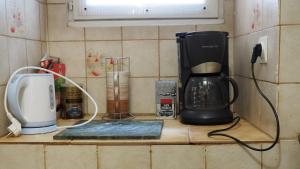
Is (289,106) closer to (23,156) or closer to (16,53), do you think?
(23,156)

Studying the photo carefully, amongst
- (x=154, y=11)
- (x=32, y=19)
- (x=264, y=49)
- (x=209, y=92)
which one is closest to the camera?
(x=264, y=49)

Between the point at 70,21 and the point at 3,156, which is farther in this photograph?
the point at 70,21

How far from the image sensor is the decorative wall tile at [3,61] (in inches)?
44.9

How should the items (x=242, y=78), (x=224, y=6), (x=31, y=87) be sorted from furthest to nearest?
(x=224, y=6) → (x=242, y=78) → (x=31, y=87)

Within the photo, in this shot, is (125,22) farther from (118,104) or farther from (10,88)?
(10,88)

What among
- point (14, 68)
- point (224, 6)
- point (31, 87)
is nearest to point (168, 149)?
point (31, 87)

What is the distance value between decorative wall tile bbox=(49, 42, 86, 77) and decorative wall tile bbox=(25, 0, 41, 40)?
0.34 ft

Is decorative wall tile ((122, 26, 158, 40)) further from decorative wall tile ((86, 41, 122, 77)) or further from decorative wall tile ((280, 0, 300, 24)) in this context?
decorative wall tile ((280, 0, 300, 24))

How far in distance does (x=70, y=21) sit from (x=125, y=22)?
27 cm

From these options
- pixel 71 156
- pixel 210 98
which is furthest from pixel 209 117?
pixel 71 156

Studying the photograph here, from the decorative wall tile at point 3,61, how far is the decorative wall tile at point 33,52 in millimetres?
191

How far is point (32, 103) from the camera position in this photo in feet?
3.75

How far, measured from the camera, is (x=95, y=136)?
3.55 feet

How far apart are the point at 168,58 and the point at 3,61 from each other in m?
0.72
